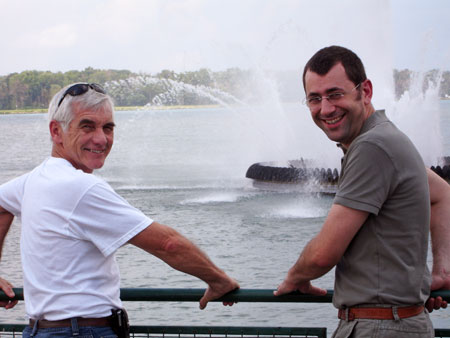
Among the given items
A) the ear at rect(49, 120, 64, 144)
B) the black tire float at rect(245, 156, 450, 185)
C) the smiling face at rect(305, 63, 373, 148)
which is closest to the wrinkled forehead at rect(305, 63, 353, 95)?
the smiling face at rect(305, 63, 373, 148)

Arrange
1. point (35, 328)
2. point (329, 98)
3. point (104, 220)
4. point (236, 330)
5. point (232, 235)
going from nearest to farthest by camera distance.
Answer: point (104, 220), point (35, 328), point (329, 98), point (236, 330), point (232, 235)

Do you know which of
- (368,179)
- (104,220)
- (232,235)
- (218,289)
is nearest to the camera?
(368,179)

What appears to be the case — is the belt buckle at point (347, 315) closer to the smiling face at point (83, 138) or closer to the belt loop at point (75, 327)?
the belt loop at point (75, 327)

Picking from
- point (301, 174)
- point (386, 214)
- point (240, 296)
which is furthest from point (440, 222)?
point (301, 174)

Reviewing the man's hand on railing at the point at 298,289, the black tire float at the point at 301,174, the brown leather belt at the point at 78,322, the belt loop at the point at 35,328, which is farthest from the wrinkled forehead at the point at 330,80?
the black tire float at the point at 301,174

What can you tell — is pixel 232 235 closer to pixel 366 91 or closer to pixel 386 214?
pixel 366 91

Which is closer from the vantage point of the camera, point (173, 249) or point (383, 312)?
point (383, 312)

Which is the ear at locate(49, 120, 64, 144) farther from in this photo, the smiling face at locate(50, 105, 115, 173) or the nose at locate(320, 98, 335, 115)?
the nose at locate(320, 98, 335, 115)

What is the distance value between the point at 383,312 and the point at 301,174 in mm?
21005

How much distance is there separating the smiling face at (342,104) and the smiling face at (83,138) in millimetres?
975

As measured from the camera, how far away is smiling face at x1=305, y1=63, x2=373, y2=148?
3.25 metres

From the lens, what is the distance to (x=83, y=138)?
335 cm

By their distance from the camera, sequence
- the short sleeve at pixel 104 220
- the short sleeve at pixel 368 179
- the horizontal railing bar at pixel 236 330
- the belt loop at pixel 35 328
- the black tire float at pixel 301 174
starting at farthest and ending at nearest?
the black tire float at pixel 301 174 < the horizontal railing bar at pixel 236 330 < the belt loop at pixel 35 328 < the short sleeve at pixel 104 220 < the short sleeve at pixel 368 179

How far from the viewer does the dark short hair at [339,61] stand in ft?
10.6
